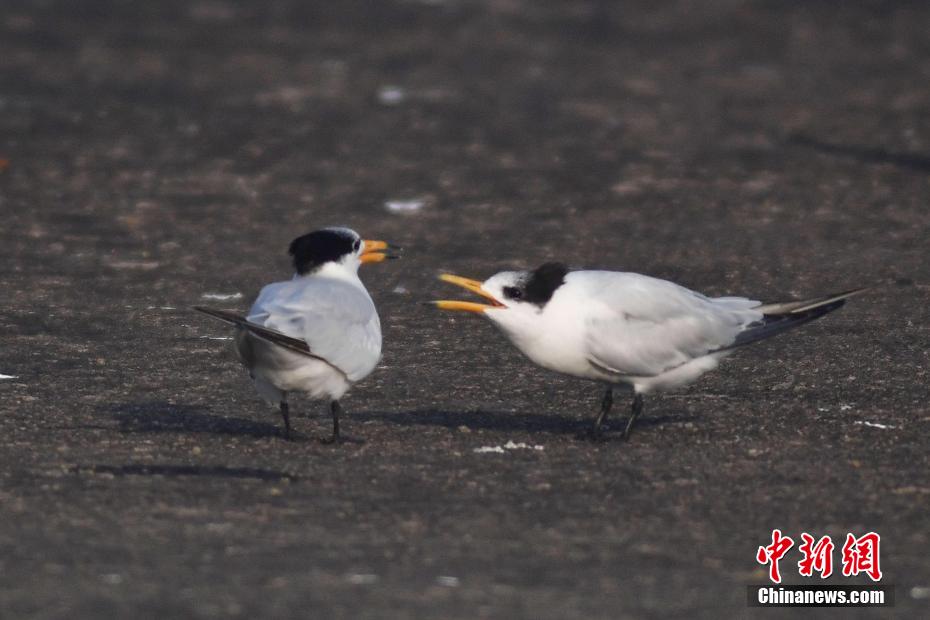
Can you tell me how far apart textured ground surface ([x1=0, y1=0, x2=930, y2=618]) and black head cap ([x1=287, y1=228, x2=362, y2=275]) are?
0.67 meters

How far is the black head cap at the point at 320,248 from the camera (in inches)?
274

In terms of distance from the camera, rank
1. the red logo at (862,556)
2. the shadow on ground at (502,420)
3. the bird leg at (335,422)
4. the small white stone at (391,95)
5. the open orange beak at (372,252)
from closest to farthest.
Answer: the red logo at (862,556)
the bird leg at (335,422)
the shadow on ground at (502,420)
the open orange beak at (372,252)
the small white stone at (391,95)

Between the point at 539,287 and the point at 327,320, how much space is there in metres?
0.85

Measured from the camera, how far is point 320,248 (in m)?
6.96

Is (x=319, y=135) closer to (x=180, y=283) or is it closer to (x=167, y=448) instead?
(x=180, y=283)

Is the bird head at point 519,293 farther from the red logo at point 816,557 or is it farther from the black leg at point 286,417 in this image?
the red logo at point 816,557

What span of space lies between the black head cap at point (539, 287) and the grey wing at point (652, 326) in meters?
0.20

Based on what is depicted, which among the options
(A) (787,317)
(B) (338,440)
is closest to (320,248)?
(B) (338,440)

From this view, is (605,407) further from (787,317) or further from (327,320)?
(327,320)

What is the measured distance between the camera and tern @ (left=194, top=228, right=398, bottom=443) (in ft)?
20.4

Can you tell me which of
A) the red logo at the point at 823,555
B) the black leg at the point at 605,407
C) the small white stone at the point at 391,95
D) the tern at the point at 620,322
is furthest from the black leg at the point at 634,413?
the small white stone at the point at 391,95

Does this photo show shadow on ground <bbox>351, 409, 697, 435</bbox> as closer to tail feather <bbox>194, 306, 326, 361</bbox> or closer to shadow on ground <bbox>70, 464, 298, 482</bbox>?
tail feather <bbox>194, 306, 326, 361</bbox>

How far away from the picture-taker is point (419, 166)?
1208 cm

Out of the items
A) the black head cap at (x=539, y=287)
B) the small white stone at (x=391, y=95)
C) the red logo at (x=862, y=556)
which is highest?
the small white stone at (x=391, y=95)
